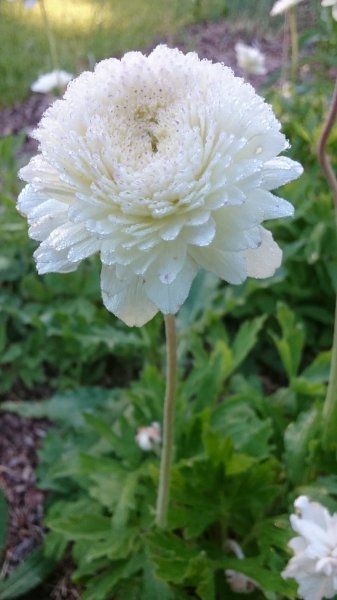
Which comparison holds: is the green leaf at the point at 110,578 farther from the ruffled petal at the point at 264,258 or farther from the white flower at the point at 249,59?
the white flower at the point at 249,59

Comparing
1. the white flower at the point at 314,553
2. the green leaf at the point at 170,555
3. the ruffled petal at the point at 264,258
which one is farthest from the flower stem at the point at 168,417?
the white flower at the point at 314,553

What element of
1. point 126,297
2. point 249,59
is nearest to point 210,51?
point 249,59

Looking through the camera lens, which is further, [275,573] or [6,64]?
[6,64]

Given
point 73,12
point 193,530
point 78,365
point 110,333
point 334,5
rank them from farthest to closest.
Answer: point 73,12 < point 78,365 < point 110,333 < point 193,530 < point 334,5

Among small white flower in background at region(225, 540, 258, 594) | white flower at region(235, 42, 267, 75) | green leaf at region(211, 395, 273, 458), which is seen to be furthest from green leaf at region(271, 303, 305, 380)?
white flower at region(235, 42, 267, 75)

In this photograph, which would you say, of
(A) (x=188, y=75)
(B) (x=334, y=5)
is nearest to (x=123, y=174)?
(A) (x=188, y=75)

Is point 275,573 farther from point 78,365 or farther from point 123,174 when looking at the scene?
point 78,365

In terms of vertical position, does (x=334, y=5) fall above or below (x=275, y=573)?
above
